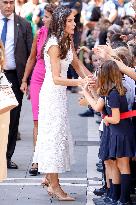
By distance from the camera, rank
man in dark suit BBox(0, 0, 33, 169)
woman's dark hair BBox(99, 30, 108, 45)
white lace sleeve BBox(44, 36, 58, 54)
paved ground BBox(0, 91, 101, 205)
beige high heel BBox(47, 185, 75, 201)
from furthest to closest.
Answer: woman's dark hair BBox(99, 30, 108, 45), man in dark suit BBox(0, 0, 33, 169), paved ground BBox(0, 91, 101, 205), beige high heel BBox(47, 185, 75, 201), white lace sleeve BBox(44, 36, 58, 54)

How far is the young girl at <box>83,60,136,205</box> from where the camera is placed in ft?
26.1

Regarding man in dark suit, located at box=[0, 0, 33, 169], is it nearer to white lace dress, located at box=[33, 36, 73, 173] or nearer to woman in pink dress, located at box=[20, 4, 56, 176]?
woman in pink dress, located at box=[20, 4, 56, 176]

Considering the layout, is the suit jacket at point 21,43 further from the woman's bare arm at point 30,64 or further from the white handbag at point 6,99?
the white handbag at point 6,99

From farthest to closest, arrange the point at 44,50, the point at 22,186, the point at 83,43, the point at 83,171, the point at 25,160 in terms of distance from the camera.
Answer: the point at 83,43, the point at 25,160, the point at 83,171, the point at 22,186, the point at 44,50

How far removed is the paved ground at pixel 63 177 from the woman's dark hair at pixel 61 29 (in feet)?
5.05

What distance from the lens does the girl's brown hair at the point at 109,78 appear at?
7.96 meters

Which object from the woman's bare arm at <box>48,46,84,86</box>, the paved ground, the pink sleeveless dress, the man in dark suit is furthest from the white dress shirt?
the woman's bare arm at <box>48,46,84,86</box>

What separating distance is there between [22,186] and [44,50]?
64.3 inches

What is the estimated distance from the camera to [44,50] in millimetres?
8711

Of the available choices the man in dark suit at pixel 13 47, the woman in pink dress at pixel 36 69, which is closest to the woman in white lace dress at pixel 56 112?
the woman in pink dress at pixel 36 69

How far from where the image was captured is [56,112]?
8656mm

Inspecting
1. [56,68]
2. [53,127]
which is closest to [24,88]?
[53,127]

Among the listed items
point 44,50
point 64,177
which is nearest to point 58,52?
point 44,50

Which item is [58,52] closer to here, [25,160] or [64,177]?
[64,177]
